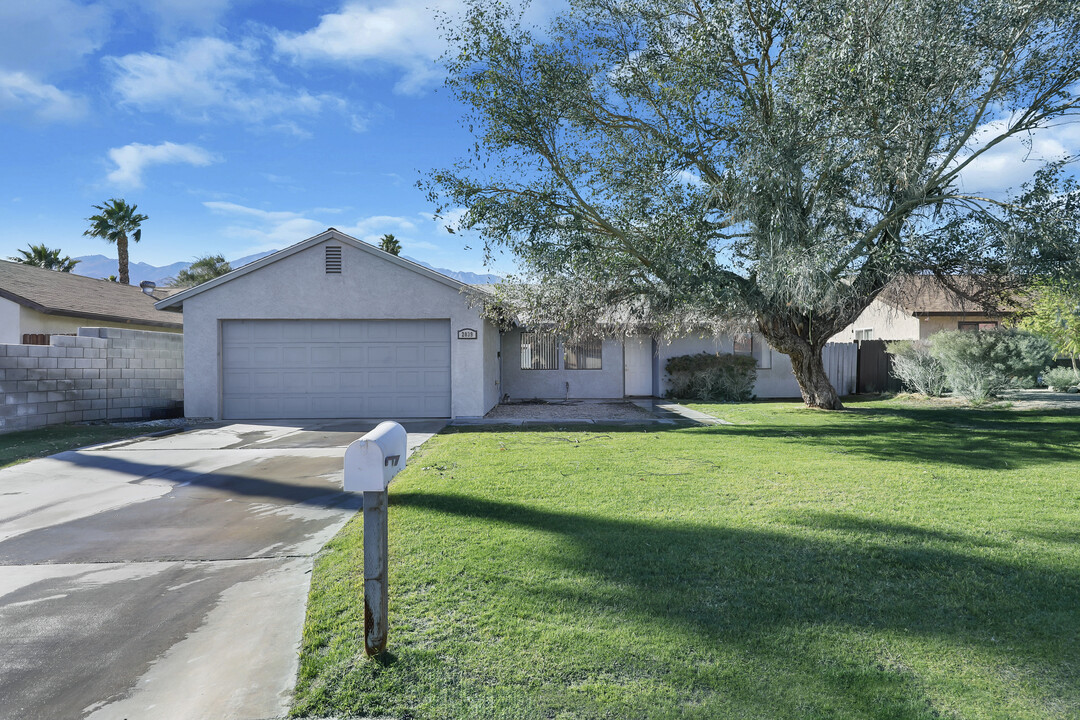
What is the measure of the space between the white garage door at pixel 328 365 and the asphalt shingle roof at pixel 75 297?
713cm

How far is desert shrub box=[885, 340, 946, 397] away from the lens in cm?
1717

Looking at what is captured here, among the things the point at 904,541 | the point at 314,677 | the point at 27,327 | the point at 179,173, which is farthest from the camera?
the point at 179,173

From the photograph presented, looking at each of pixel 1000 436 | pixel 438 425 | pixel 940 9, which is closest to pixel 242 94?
pixel 438 425

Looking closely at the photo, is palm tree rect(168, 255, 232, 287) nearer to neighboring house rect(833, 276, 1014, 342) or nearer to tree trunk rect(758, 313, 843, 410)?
tree trunk rect(758, 313, 843, 410)

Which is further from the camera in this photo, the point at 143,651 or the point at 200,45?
the point at 200,45

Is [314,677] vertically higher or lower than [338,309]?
lower

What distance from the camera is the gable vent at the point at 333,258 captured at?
1420 centimetres

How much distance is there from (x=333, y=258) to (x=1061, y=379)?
76.6ft

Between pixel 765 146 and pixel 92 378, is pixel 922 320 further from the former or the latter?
pixel 92 378

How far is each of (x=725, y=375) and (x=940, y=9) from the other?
11.2 metres

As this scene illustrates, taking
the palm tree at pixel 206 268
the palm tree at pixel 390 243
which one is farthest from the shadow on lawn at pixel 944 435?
the palm tree at pixel 206 268

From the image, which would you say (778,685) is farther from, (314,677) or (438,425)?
(438,425)

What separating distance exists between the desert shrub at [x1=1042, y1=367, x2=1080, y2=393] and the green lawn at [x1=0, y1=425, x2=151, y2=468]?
87.5 feet

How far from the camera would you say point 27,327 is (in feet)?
57.2
